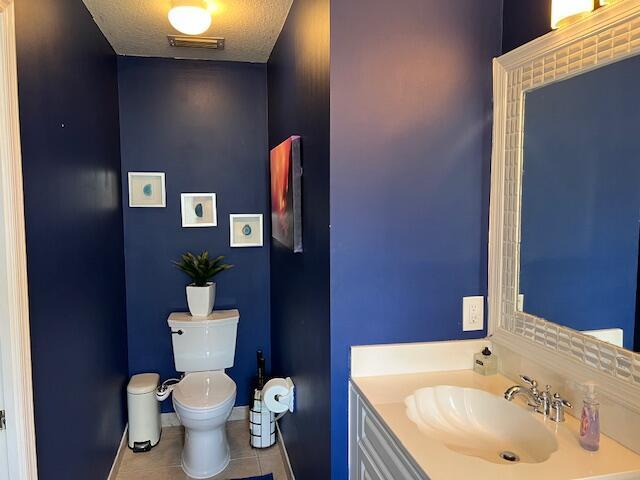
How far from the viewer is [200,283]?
9.80ft

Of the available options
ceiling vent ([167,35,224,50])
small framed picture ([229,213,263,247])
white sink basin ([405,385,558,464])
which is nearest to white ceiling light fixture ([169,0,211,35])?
ceiling vent ([167,35,224,50])

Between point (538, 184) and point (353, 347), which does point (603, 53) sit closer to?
point (538, 184)

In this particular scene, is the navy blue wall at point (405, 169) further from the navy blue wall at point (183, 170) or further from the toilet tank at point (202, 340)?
the navy blue wall at point (183, 170)

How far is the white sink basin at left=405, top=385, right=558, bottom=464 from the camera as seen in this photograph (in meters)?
1.28

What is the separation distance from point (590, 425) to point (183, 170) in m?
2.67

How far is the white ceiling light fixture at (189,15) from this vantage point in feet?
6.51

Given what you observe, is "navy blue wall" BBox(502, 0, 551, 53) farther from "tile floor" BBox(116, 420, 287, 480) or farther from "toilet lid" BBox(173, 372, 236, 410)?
"tile floor" BBox(116, 420, 287, 480)

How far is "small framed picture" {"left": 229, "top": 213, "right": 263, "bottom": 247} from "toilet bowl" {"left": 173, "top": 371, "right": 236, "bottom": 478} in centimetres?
94

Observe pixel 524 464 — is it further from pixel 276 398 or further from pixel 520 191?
pixel 276 398

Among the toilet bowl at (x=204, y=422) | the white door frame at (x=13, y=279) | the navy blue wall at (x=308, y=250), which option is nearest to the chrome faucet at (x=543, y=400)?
the navy blue wall at (x=308, y=250)

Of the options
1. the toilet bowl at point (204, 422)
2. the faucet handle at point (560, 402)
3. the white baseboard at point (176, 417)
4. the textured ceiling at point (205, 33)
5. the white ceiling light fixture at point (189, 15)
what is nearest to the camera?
the faucet handle at point (560, 402)

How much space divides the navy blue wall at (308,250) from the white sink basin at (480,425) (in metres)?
0.38

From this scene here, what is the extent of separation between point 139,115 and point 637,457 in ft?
9.88

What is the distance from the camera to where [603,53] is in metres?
1.21
